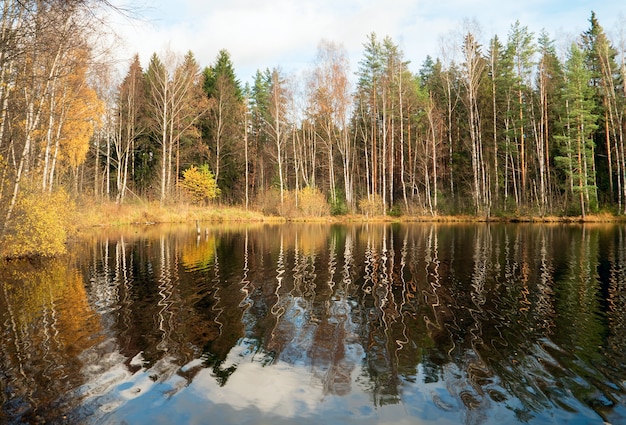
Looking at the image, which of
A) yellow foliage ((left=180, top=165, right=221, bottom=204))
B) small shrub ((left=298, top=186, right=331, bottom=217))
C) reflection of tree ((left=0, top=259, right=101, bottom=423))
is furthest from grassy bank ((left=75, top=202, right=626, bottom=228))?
reflection of tree ((left=0, top=259, right=101, bottom=423))

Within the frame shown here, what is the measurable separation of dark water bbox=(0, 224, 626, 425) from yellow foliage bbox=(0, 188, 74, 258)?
960 mm

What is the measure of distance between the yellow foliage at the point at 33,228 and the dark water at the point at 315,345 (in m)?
0.96

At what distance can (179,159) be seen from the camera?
42.6m

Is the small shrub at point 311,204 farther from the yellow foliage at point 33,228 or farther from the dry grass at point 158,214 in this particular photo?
the yellow foliage at point 33,228

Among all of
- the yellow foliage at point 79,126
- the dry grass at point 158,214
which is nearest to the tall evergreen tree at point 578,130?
the dry grass at point 158,214

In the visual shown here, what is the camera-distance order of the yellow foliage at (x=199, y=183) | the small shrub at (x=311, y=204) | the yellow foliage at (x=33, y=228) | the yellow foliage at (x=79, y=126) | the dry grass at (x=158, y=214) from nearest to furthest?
1. the yellow foliage at (x=33, y=228)
2. the yellow foliage at (x=79, y=126)
3. the dry grass at (x=158, y=214)
4. the small shrub at (x=311, y=204)
5. the yellow foliage at (x=199, y=183)

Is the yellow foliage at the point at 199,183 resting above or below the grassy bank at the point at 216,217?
above

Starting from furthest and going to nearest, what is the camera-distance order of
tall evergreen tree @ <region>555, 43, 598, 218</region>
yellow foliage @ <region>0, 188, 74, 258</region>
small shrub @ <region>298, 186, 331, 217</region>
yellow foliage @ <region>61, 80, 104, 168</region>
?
small shrub @ <region>298, 186, 331, 217</region> → tall evergreen tree @ <region>555, 43, 598, 218</region> → yellow foliage @ <region>61, 80, 104, 168</region> → yellow foliage @ <region>0, 188, 74, 258</region>

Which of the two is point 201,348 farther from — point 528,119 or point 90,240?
point 528,119

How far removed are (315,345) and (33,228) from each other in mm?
11311

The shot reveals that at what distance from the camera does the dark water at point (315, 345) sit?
167 inches

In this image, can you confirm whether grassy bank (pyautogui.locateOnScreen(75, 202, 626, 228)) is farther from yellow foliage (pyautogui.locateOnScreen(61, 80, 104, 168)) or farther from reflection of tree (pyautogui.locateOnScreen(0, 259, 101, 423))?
reflection of tree (pyautogui.locateOnScreen(0, 259, 101, 423))

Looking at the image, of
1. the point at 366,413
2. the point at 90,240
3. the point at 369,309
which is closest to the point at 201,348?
the point at 366,413

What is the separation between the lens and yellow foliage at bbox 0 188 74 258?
484 inches
